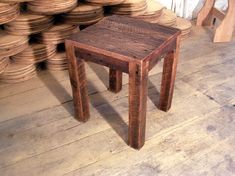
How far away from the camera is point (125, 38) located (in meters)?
1.27

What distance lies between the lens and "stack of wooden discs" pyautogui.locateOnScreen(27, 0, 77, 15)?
1618 millimetres

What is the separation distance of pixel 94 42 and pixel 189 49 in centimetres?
118

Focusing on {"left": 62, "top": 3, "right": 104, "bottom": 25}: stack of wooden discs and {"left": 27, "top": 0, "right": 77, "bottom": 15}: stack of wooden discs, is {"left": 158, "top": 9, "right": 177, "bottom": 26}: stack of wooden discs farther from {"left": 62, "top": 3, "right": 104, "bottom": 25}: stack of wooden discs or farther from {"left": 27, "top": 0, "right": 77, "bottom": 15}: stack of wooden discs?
{"left": 27, "top": 0, "right": 77, "bottom": 15}: stack of wooden discs

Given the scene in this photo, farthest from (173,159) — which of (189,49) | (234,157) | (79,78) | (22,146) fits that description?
(189,49)

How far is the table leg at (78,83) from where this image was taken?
1305 mm

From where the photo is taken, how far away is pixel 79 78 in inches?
53.5

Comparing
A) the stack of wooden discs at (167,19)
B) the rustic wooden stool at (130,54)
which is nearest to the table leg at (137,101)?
the rustic wooden stool at (130,54)

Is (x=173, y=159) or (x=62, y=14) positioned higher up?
(x=62, y=14)

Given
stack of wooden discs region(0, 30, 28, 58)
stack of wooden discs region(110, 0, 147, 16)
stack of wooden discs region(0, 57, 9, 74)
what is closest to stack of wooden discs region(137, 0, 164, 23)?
stack of wooden discs region(110, 0, 147, 16)

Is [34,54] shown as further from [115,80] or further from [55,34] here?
[115,80]

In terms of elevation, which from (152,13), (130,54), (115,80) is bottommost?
(115,80)

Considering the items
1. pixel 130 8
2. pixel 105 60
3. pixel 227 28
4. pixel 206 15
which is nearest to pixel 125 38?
pixel 105 60

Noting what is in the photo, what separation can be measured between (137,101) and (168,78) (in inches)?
13.0

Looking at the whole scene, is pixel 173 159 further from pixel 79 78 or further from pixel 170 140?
pixel 79 78
